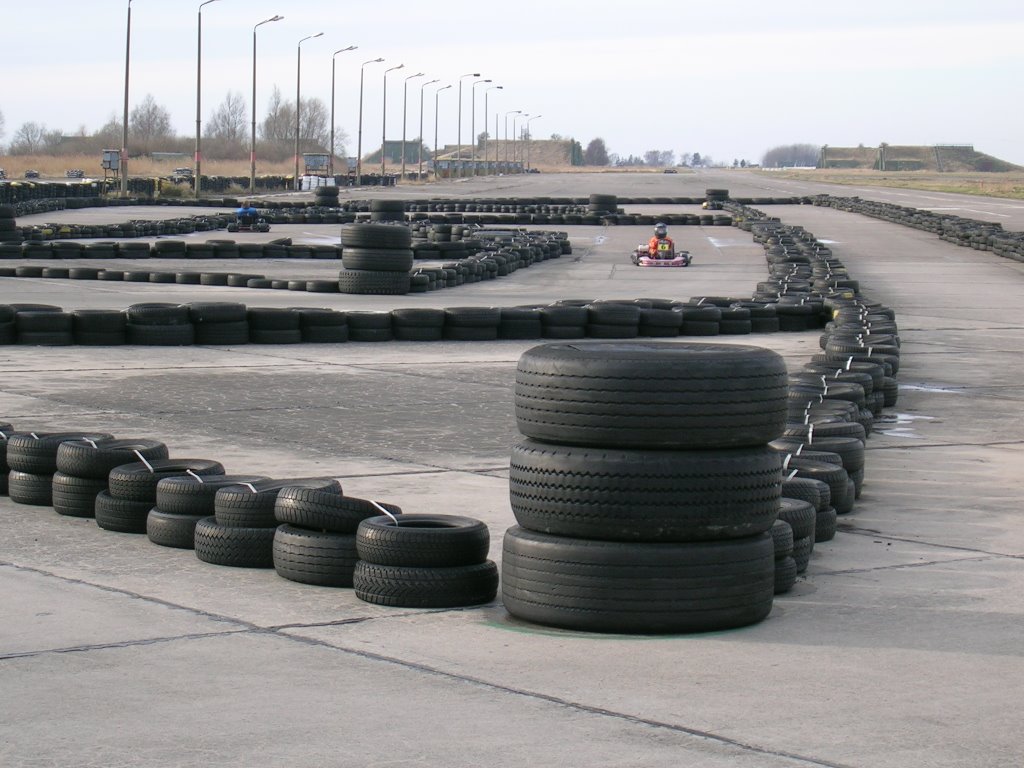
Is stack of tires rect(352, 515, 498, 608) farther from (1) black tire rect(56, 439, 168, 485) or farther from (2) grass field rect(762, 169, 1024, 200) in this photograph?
(2) grass field rect(762, 169, 1024, 200)

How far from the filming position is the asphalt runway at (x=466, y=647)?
174 inches

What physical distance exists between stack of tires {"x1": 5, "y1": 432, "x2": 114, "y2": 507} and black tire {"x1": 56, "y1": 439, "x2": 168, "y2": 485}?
0.49 feet

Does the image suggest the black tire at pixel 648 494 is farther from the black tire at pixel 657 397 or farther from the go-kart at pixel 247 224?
the go-kart at pixel 247 224

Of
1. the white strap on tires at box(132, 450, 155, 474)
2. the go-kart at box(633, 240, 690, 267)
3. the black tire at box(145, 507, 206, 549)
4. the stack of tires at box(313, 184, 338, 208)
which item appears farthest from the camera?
the stack of tires at box(313, 184, 338, 208)

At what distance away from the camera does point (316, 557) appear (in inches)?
256

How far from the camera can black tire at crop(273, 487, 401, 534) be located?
21.5 feet

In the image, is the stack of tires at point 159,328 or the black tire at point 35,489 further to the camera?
the stack of tires at point 159,328

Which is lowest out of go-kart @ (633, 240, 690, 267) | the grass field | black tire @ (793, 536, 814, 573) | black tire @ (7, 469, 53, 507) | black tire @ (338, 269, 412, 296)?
black tire @ (7, 469, 53, 507)

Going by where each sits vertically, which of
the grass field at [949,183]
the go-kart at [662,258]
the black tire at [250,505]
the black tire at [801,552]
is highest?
the grass field at [949,183]

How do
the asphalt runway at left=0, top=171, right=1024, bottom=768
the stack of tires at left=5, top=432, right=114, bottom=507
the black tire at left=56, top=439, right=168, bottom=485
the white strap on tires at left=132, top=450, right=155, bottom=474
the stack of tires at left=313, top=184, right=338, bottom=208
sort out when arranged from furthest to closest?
the stack of tires at left=313, top=184, right=338, bottom=208, the stack of tires at left=5, top=432, right=114, bottom=507, the black tire at left=56, top=439, right=168, bottom=485, the white strap on tires at left=132, top=450, right=155, bottom=474, the asphalt runway at left=0, top=171, right=1024, bottom=768

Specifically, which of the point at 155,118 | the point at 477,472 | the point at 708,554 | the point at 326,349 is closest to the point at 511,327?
the point at 326,349

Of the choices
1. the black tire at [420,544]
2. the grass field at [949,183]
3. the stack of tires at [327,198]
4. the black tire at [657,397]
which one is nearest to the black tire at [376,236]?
the black tire at [420,544]

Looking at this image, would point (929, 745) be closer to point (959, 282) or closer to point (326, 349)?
point (326, 349)

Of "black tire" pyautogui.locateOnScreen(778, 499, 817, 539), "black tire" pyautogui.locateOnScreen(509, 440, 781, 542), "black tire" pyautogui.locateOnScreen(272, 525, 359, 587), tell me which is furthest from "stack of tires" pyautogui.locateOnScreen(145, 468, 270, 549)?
"black tire" pyautogui.locateOnScreen(778, 499, 817, 539)
